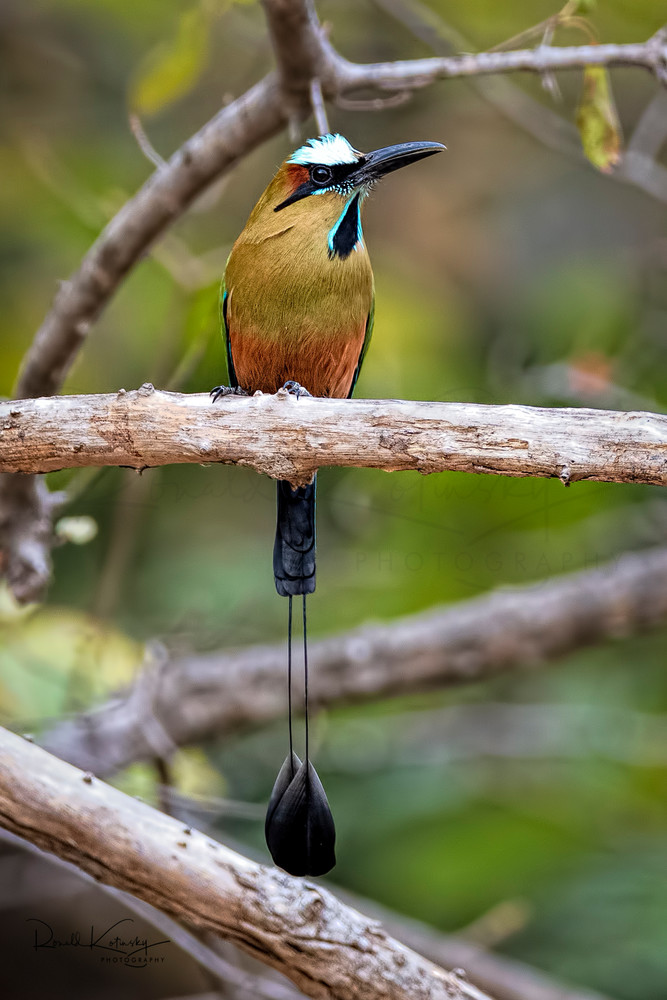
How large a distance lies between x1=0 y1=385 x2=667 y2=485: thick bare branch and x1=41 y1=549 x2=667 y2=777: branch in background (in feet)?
6.27

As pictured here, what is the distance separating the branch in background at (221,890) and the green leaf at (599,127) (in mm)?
1753

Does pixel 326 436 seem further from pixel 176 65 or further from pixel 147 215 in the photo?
pixel 176 65

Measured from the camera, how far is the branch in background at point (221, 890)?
6.14 feet

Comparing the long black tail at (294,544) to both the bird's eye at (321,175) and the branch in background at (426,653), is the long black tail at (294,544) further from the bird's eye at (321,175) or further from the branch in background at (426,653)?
the branch in background at (426,653)

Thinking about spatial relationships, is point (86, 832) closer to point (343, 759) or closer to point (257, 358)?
point (257, 358)

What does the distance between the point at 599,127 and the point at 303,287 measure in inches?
31.1

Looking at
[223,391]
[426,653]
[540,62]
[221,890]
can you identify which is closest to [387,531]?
[426,653]

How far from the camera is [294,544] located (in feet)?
8.13

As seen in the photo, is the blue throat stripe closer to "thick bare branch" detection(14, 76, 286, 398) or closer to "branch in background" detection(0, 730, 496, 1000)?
Result: "thick bare branch" detection(14, 76, 286, 398)

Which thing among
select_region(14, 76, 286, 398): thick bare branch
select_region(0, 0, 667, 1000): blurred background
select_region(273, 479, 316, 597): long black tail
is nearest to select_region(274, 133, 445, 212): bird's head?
select_region(14, 76, 286, 398): thick bare branch

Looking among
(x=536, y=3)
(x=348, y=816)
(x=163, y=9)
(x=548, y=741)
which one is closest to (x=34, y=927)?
(x=348, y=816)

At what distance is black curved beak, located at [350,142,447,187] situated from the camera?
255 cm

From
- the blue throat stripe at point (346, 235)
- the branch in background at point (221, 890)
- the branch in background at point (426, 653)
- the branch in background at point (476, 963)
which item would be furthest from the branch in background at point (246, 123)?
the branch in background at point (476, 963)
